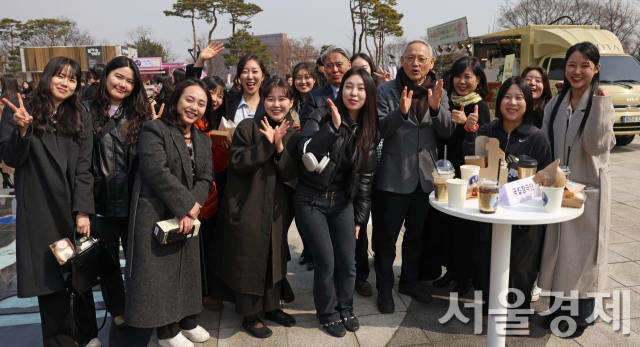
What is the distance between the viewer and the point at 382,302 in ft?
10.2

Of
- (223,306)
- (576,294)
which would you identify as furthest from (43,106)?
(576,294)

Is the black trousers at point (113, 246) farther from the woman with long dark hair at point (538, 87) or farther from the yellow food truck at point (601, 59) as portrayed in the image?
the yellow food truck at point (601, 59)

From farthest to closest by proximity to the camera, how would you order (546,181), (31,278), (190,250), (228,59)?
(228,59) < (190,250) < (31,278) < (546,181)

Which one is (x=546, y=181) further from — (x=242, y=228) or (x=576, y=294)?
(x=242, y=228)

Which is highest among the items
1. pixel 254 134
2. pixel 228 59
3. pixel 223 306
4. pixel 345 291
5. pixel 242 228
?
pixel 228 59

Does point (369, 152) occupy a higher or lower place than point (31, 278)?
higher

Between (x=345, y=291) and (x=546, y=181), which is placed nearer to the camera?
(x=546, y=181)

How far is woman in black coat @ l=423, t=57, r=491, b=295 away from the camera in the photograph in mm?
3215

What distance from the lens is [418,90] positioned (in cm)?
299

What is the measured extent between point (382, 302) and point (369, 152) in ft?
3.76

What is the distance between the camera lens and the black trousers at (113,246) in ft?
9.14

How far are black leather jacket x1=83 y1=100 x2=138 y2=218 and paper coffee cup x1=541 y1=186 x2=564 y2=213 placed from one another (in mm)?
2357

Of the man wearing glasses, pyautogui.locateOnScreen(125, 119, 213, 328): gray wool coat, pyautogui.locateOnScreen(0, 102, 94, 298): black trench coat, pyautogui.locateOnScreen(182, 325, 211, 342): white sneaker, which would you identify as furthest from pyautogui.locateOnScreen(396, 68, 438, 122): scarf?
pyautogui.locateOnScreen(0, 102, 94, 298): black trench coat

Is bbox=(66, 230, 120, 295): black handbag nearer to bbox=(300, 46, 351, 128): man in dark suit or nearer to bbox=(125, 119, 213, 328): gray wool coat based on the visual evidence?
bbox=(125, 119, 213, 328): gray wool coat
